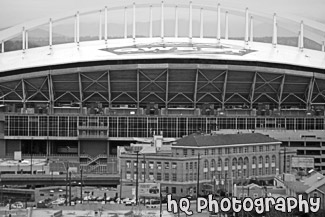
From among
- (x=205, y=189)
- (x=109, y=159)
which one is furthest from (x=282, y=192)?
(x=109, y=159)

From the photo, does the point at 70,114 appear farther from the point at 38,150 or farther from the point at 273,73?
the point at 273,73

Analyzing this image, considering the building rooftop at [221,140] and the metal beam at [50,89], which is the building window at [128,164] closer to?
the building rooftop at [221,140]

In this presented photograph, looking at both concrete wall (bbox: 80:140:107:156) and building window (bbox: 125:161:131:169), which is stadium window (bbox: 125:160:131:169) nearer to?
building window (bbox: 125:161:131:169)

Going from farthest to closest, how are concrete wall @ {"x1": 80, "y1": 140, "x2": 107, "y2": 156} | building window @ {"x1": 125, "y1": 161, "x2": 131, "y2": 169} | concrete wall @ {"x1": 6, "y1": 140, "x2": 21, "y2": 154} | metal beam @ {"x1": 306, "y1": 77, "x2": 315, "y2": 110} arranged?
metal beam @ {"x1": 306, "y1": 77, "x2": 315, "y2": 110} < concrete wall @ {"x1": 6, "y1": 140, "x2": 21, "y2": 154} < concrete wall @ {"x1": 80, "y1": 140, "x2": 107, "y2": 156} < building window @ {"x1": 125, "y1": 161, "x2": 131, "y2": 169}

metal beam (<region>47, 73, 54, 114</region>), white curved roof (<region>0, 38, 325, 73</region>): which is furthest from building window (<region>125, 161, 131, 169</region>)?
metal beam (<region>47, 73, 54, 114</region>)

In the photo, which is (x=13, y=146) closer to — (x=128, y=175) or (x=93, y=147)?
(x=93, y=147)

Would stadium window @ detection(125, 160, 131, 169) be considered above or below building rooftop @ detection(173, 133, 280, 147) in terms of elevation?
below

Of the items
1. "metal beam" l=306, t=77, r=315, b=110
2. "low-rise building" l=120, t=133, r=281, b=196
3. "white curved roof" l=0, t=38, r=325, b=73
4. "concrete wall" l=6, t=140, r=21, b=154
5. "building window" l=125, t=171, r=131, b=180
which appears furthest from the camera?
"metal beam" l=306, t=77, r=315, b=110
